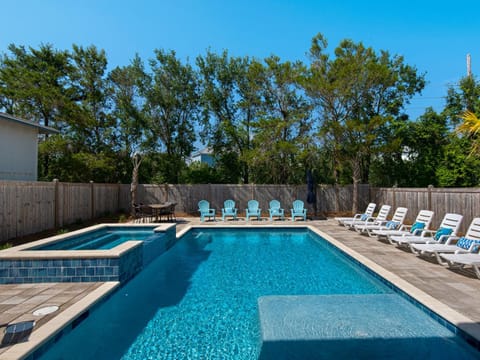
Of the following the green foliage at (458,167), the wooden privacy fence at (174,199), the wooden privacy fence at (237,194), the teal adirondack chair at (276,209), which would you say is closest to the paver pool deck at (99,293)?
the wooden privacy fence at (174,199)

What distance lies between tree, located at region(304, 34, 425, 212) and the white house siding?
39.5 feet

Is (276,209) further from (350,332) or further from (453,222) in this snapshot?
(350,332)

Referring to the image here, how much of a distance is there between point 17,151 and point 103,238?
6.55 meters

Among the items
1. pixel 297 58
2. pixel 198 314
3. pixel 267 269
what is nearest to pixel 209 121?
pixel 297 58

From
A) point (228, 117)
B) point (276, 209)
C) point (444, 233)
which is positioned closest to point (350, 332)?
point (444, 233)

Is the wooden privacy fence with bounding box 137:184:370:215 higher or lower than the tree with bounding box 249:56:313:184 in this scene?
lower

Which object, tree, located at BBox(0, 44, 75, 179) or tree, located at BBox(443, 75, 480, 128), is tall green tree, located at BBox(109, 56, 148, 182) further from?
tree, located at BBox(443, 75, 480, 128)

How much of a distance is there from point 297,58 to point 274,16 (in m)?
2.76

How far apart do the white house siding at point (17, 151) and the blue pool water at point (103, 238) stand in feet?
17.9

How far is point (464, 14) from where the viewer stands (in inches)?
444

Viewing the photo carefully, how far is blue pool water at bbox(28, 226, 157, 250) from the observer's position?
5895 mm

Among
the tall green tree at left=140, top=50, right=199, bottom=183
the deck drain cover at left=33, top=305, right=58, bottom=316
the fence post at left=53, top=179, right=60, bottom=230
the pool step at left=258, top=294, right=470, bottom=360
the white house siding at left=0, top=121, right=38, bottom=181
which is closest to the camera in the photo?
the pool step at left=258, top=294, right=470, bottom=360

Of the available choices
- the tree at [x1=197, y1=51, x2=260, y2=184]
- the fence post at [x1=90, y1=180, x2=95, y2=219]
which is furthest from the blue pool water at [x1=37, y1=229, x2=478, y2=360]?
the tree at [x1=197, y1=51, x2=260, y2=184]

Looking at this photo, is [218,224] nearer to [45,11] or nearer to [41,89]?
[45,11]
